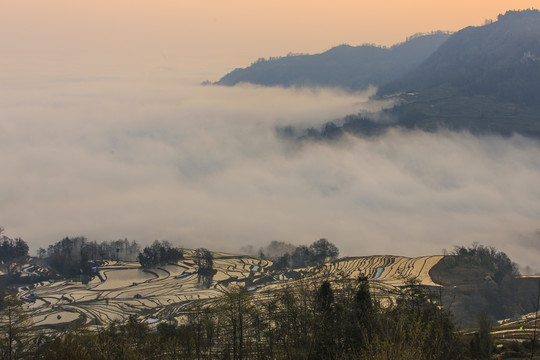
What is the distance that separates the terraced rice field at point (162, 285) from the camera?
2739 inches

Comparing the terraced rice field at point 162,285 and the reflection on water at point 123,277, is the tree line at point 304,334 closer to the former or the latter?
the terraced rice field at point 162,285

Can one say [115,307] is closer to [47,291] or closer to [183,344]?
[47,291]

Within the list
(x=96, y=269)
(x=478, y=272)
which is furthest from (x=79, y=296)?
(x=478, y=272)

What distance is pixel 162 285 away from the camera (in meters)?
84.2

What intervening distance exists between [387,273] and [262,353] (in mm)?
55844

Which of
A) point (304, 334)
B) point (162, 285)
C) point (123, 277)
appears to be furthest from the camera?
point (123, 277)

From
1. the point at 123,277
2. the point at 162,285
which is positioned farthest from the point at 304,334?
the point at 123,277

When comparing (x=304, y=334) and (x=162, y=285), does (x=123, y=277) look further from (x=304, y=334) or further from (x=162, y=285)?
(x=304, y=334)

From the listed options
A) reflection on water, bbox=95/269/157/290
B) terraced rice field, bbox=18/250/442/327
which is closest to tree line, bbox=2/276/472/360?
terraced rice field, bbox=18/250/442/327

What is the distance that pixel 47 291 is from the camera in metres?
86.0

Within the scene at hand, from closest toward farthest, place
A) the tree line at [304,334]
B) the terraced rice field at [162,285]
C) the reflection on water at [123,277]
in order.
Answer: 1. the tree line at [304,334]
2. the terraced rice field at [162,285]
3. the reflection on water at [123,277]

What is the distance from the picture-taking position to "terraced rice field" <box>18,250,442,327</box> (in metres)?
69.6

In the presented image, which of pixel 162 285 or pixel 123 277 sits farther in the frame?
pixel 123 277

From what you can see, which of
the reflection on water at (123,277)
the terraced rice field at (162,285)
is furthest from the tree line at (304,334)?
the reflection on water at (123,277)
